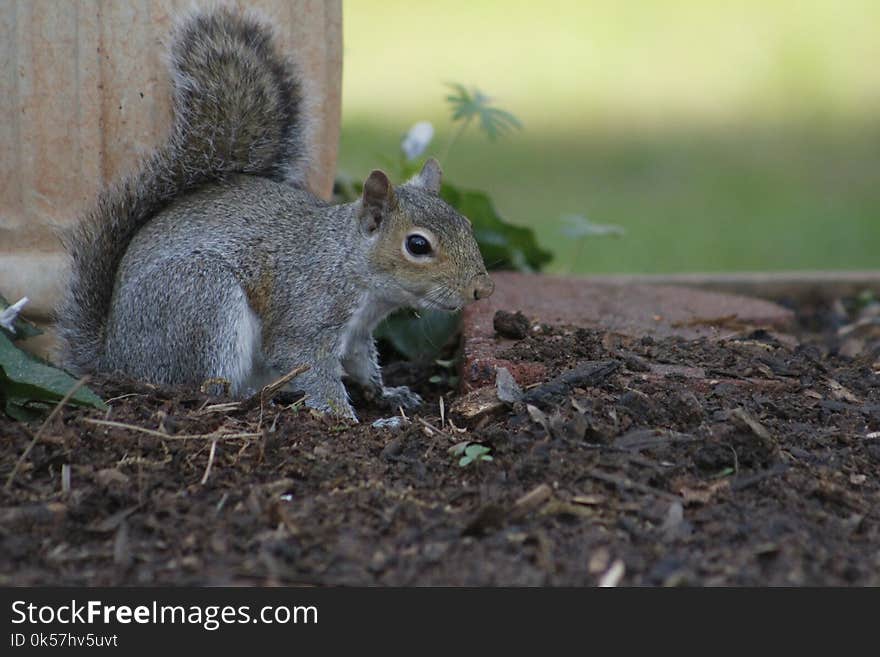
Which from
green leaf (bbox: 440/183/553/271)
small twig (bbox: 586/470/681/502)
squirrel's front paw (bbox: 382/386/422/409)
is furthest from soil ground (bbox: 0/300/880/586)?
green leaf (bbox: 440/183/553/271)

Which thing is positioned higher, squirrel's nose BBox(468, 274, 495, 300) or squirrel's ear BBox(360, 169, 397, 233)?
squirrel's ear BBox(360, 169, 397, 233)

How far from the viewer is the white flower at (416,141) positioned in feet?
12.7

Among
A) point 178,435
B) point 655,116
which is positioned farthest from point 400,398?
point 655,116

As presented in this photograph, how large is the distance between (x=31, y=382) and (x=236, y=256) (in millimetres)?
681

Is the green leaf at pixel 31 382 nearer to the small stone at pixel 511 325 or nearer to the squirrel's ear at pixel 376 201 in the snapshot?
the squirrel's ear at pixel 376 201

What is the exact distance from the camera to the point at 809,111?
7953 mm

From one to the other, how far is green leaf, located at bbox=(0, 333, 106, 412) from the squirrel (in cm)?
44

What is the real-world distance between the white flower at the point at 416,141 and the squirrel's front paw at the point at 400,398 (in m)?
1.01

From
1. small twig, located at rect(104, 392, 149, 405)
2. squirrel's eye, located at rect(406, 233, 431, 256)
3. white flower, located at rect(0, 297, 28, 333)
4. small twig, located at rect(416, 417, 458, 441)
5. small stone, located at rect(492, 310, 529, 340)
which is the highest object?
squirrel's eye, located at rect(406, 233, 431, 256)

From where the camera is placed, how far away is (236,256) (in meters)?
2.93

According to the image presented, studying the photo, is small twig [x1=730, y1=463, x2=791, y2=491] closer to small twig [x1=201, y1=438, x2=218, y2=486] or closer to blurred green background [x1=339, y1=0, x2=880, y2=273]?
small twig [x1=201, y1=438, x2=218, y2=486]

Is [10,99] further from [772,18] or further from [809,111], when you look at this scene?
[772,18]

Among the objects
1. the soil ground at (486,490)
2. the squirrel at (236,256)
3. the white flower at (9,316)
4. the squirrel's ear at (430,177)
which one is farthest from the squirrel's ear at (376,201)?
the white flower at (9,316)

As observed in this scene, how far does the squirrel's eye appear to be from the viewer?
2857 mm
